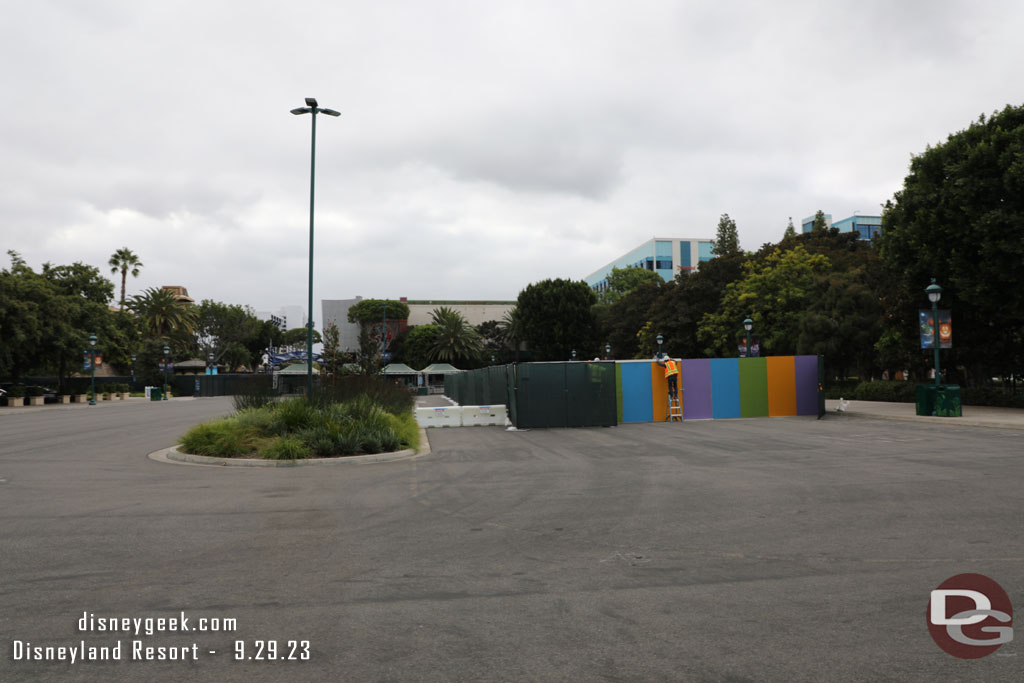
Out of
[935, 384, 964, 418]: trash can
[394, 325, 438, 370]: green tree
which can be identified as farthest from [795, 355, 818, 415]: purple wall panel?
[394, 325, 438, 370]: green tree

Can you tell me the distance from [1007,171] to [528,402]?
18.7 m

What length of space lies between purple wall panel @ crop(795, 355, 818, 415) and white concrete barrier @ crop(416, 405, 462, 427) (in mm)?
12892

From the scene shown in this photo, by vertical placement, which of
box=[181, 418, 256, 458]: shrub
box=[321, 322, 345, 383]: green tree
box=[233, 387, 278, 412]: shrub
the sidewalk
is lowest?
the sidewalk

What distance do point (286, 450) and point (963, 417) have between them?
21.0 m

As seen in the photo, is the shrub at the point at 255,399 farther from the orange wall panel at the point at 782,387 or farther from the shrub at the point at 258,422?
the orange wall panel at the point at 782,387

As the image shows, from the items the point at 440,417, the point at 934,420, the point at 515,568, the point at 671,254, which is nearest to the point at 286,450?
the point at 515,568

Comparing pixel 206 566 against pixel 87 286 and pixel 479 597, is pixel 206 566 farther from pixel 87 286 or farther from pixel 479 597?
pixel 87 286

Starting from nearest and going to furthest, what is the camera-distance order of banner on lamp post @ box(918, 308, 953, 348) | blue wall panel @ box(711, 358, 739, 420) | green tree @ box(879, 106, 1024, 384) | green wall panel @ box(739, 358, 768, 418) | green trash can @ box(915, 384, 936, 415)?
green trash can @ box(915, 384, 936, 415), banner on lamp post @ box(918, 308, 953, 348), green tree @ box(879, 106, 1024, 384), blue wall panel @ box(711, 358, 739, 420), green wall panel @ box(739, 358, 768, 418)

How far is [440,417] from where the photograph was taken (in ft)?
77.7

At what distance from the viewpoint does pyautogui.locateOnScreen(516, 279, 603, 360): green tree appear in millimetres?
78312

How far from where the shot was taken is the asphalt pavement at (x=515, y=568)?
4062 mm

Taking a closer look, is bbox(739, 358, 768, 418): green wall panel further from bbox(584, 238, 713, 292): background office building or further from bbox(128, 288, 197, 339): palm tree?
bbox(584, 238, 713, 292): background office building

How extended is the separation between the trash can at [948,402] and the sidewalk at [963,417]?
460 millimetres

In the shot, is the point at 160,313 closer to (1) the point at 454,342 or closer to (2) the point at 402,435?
(1) the point at 454,342
